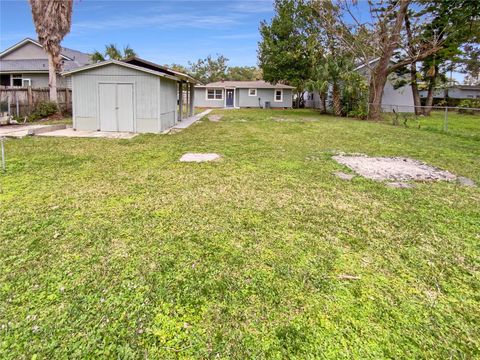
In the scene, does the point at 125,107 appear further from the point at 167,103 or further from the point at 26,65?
the point at 26,65

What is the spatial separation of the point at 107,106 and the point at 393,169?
1007 cm

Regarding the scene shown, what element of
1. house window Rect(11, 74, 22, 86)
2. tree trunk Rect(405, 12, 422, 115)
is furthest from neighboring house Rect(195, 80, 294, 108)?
house window Rect(11, 74, 22, 86)

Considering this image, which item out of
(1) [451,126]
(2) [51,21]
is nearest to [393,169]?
(1) [451,126]

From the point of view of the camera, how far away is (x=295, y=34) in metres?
24.4

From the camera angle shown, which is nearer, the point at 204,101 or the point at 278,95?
the point at 278,95

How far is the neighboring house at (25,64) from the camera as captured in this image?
859 inches

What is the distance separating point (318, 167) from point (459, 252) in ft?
12.5

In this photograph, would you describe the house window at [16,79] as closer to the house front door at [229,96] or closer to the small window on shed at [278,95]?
the house front door at [229,96]

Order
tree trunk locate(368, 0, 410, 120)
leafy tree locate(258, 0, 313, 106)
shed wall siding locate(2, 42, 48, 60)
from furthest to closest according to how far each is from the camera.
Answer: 1. leafy tree locate(258, 0, 313, 106)
2. shed wall siding locate(2, 42, 48, 60)
3. tree trunk locate(368, 0, 410, 120)

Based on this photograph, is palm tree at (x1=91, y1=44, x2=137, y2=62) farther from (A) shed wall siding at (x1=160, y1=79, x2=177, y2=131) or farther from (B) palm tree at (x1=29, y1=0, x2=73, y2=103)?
(A) shed wall siding at (x1=160, y1=79, x2=177, y2=131)

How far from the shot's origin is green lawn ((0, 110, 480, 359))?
213 cm

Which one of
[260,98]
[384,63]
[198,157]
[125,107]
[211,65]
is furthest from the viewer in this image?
[211,65]

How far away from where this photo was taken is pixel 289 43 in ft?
79.5

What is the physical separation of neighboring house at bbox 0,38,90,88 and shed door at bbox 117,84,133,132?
463 inches
